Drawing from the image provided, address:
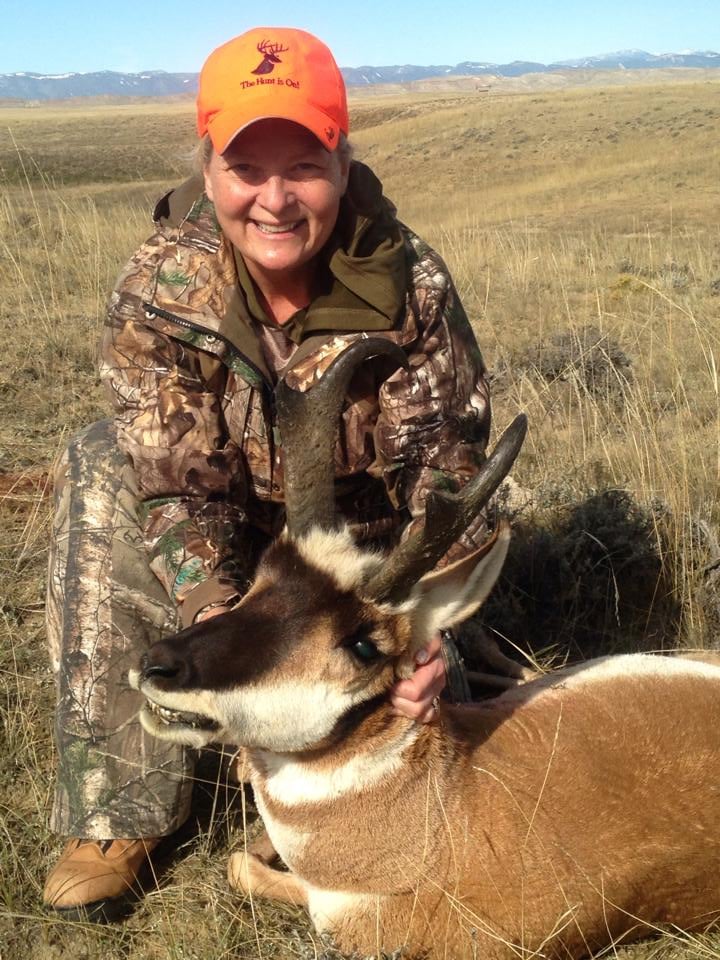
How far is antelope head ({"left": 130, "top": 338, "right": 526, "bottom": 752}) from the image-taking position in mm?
2416

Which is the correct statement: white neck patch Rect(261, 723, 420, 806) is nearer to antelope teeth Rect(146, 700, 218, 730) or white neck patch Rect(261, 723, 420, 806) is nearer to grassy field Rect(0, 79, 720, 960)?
antelope teeth Rect(146, 700, 218, 730)

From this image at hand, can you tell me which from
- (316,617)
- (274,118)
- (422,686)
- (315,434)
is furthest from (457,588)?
(274,118)

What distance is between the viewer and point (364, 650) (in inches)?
105

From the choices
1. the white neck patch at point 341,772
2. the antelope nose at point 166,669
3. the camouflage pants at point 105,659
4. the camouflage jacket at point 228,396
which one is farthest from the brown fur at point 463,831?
the camouflage jacket at point 228,396

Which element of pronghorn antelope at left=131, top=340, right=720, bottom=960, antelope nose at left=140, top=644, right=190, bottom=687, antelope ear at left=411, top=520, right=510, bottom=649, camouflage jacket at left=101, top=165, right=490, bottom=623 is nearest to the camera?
antelope nose at left=140, top=644, right=190, bottom=687

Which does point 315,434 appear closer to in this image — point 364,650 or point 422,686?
point 364,650

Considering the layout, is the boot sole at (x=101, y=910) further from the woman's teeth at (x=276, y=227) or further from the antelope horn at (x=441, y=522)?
the woman's teeth at (x=276, y=227)

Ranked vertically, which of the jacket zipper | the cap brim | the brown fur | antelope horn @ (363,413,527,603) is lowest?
the brown fur

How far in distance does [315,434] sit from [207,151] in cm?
161

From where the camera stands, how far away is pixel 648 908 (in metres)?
2.93

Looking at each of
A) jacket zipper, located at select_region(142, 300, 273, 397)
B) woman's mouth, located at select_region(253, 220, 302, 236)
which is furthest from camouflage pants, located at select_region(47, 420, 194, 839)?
woman's mouth, located at select_region(253, 220, 302, 236)

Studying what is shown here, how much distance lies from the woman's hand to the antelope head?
4 centimetres

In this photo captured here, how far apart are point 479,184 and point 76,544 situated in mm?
29005

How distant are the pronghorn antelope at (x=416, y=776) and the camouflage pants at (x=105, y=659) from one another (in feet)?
2.46
